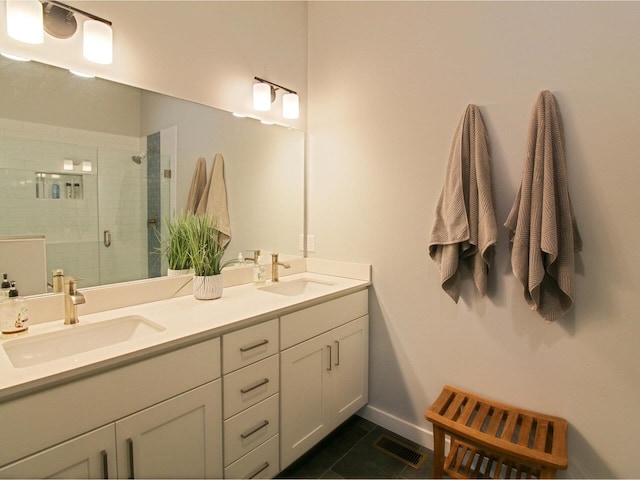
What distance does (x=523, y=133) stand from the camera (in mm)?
1521

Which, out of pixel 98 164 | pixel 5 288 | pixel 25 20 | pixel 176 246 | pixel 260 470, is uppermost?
pixel 25 20

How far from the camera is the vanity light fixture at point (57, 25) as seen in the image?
1192 millimetres

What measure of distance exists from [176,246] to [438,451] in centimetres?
154

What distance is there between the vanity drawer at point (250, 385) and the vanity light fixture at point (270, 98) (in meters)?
1.39

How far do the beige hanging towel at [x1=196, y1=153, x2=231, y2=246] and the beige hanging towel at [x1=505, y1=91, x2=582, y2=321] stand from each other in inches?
55.0

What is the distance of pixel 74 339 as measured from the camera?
126cm

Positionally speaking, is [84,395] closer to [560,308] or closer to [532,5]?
[560,308]

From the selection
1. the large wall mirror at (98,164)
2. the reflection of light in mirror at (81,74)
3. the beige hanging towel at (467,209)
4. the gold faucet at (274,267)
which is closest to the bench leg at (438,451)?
the beige hanging towel at (467,209)

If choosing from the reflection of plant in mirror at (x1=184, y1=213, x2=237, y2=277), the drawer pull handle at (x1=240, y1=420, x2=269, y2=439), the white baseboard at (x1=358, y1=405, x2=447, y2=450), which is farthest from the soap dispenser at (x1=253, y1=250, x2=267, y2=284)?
the white baseboard at (x1=358, y1=405, x2=447, y2=450)

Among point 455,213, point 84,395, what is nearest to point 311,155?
point 455,213

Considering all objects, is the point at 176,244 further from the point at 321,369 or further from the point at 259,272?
the point at 321,369

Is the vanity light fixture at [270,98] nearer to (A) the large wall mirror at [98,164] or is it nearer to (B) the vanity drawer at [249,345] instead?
(A) the large wall mirror at [98,164]

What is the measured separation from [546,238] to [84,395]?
161cm

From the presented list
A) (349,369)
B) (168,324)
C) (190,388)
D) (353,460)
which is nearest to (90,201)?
(168,324)
